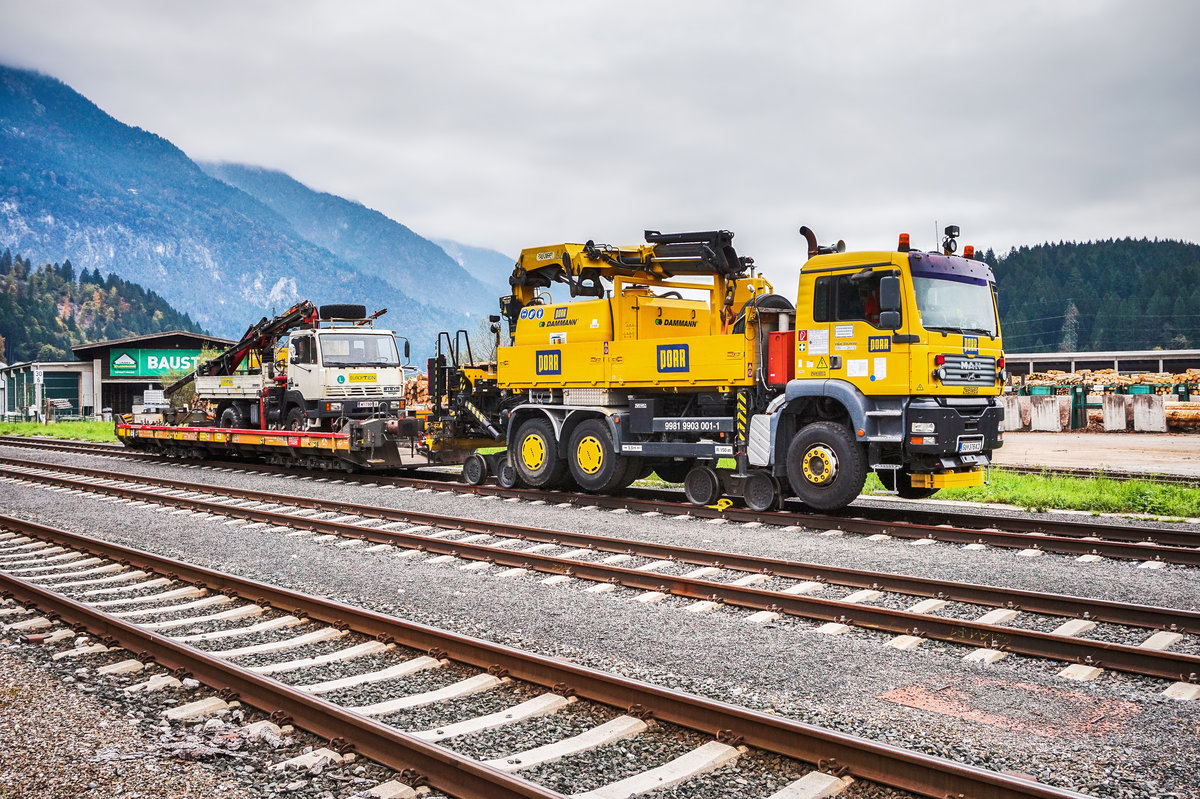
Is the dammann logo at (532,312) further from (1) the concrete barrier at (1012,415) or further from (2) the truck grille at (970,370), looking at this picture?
(1) the concrete barrier at (1012,415)

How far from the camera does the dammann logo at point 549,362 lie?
49.8 ft

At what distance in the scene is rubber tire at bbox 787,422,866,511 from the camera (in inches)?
460

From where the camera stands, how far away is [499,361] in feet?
53.3

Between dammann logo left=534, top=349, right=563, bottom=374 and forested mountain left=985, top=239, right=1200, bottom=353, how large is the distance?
108365 mm

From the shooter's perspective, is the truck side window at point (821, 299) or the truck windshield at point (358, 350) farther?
the truck windshield at point (358, 350)

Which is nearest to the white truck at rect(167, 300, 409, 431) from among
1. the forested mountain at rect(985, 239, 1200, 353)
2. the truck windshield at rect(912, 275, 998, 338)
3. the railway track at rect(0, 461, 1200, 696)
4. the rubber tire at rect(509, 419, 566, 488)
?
the rubber tire at rect(509, 419, 566, 488)

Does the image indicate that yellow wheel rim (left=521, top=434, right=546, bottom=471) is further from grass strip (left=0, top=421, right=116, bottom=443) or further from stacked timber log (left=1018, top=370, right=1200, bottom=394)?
stacked timber log (left=1018, top=370, right=1200, bottom=394)

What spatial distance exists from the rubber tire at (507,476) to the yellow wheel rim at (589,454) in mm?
1553

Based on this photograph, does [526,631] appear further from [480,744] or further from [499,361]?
[499,361]

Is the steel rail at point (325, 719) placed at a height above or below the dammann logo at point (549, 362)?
below

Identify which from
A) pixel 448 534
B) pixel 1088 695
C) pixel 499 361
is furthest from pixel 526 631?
pixel 499 361

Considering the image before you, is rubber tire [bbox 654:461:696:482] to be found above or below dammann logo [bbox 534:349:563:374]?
below

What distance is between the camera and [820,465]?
39.4ft

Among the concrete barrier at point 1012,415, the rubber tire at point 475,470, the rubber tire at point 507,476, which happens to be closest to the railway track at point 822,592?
the rubber tire at point 507,476
